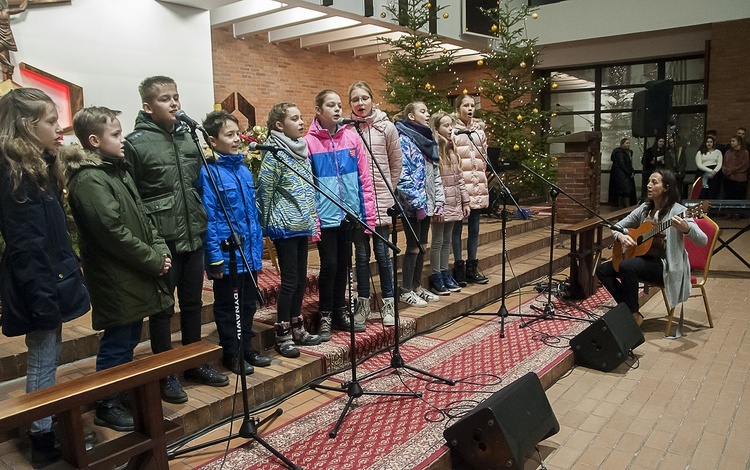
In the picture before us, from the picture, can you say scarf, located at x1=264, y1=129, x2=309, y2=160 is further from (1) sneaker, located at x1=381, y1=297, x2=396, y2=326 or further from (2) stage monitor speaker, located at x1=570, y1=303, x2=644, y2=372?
(2) stage monitor speaker, located at x1=570, y1=303, x2=644, y2=372

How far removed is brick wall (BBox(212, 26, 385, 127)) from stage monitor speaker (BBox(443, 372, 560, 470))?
920 centimetres

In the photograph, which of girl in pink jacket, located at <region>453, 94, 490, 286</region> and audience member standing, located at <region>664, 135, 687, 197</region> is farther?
audience member standing, located at <region>664, 135, 687, 197</region>

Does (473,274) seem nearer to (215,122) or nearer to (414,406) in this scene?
(414,406)

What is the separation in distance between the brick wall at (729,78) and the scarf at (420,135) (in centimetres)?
850

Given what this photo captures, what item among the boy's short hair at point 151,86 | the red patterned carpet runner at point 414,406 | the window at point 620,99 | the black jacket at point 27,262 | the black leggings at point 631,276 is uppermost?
the window at point 620,99

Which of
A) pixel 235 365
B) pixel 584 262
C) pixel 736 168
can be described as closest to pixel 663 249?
pixel 584 262

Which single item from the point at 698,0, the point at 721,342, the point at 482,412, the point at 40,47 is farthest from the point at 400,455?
the point at 698,0

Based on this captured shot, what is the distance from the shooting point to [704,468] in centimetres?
279

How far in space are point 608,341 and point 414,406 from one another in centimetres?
158

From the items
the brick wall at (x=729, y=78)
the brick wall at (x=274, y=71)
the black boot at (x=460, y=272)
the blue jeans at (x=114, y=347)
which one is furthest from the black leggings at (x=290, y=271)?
the brick wall at (x=729, y=78)

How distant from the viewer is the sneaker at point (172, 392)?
113 inches

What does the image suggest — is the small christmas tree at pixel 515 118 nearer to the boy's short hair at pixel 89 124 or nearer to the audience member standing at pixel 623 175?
the audience member standing at pixel 623 175

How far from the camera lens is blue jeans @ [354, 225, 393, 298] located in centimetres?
400

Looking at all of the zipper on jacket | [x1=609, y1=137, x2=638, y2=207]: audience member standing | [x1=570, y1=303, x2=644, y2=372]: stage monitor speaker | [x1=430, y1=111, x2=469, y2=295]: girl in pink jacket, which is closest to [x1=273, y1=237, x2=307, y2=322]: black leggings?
the zipper on jacket
